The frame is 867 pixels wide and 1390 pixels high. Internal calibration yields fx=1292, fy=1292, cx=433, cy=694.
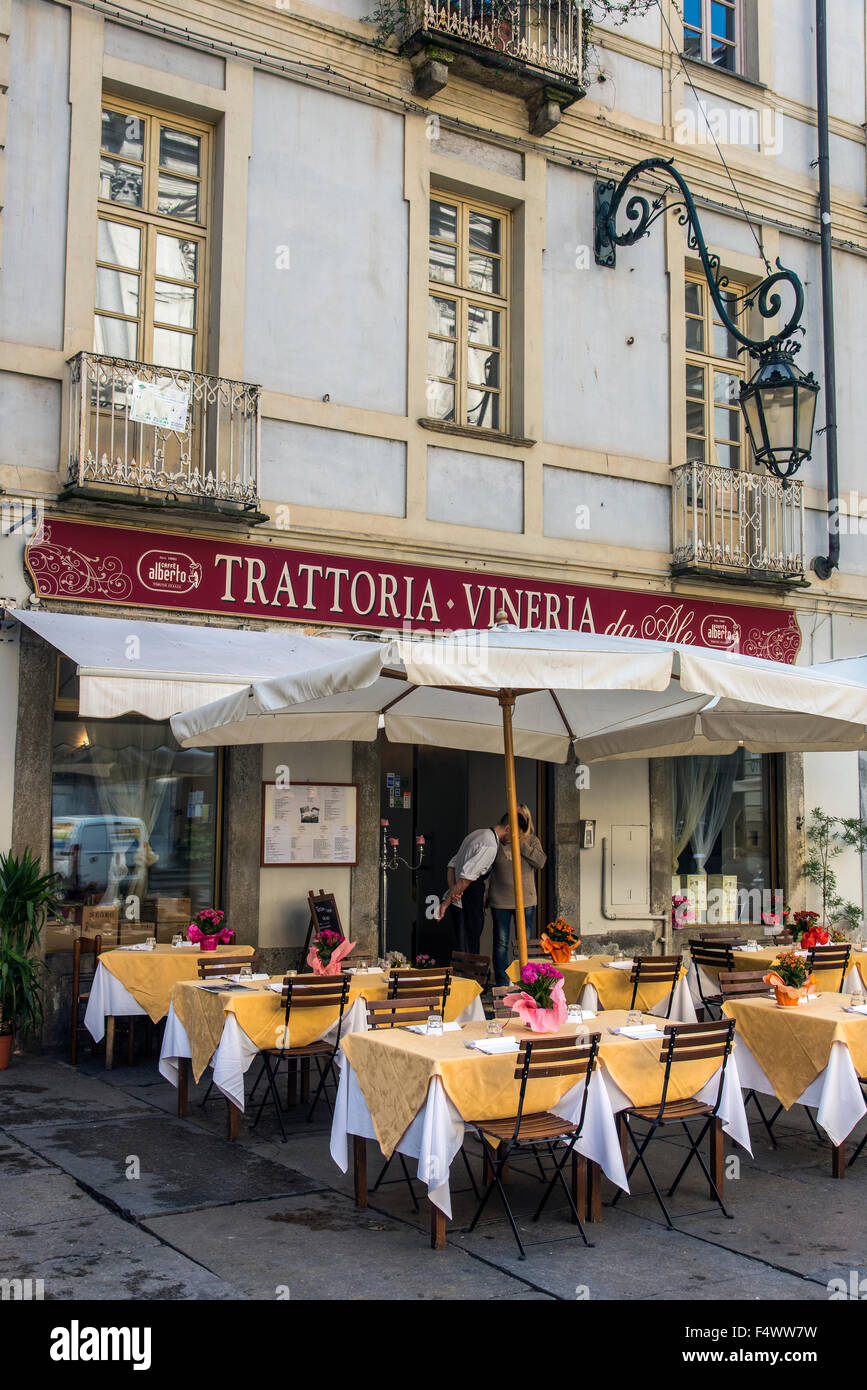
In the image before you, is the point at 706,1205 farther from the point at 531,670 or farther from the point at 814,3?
the point at 814,3

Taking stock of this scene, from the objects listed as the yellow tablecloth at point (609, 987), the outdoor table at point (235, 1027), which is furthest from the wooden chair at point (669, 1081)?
the yellow tablecloth at point (609, 987)

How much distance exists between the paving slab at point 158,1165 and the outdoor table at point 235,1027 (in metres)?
0.30

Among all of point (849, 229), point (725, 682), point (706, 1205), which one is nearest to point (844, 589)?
point (849, 229)

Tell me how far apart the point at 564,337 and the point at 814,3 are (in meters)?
5.83

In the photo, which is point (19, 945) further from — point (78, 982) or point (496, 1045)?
point (496, 1045)

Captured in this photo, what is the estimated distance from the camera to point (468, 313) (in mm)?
12094

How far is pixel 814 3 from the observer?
14641 millimetres

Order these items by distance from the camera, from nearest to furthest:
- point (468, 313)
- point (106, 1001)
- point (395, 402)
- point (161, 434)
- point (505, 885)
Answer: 1. point (106, 1001)
2. point (161, 434)
3. point (505, 885)
4. point (395, 402)
5. point (468, 313)

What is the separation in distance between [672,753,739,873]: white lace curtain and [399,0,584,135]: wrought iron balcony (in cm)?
638

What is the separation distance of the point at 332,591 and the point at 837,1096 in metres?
5.81

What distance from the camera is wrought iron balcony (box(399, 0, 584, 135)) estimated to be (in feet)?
37.1

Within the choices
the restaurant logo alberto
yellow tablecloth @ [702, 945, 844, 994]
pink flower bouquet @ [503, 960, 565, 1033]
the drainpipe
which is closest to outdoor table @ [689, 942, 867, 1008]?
yellow tablecloth @ [702, 945, 844, 994]

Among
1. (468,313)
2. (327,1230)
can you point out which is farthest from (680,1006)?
(468,313)

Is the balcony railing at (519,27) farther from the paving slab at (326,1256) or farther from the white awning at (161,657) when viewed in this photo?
the paving slab at (326,1256)
